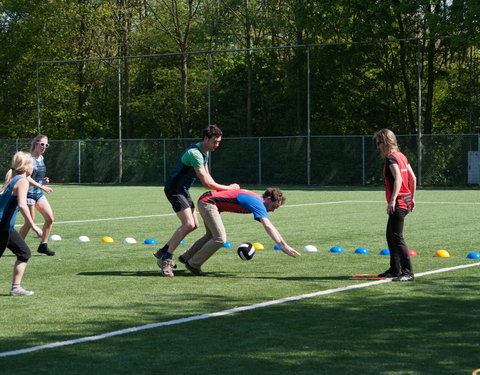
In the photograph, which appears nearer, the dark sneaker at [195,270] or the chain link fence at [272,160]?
the dark sneaker at [195,270]

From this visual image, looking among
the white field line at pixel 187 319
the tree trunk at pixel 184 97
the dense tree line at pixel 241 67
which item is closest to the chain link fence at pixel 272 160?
the dense tree line at pixel 241 67

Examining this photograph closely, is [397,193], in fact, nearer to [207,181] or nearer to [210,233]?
[207,181]

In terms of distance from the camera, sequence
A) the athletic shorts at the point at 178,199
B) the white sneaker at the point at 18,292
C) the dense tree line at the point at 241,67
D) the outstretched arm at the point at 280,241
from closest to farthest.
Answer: the white sneaker at the point at 18,292 → the outstretched arm at the point at 280,241 → the athletic shorts at the point at 178,199 → the dense tree line at the point at 241,67

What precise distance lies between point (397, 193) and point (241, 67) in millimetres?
46867

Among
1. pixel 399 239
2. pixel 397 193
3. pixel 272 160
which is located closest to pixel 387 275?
pixel 399 239

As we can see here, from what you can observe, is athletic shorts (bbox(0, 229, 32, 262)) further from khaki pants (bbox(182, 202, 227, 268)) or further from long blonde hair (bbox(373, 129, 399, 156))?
long blonde hair (bbox(373, 129, 399, 156))

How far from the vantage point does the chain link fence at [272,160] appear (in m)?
39.8

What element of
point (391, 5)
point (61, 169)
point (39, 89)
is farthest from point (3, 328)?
point (39, 89)

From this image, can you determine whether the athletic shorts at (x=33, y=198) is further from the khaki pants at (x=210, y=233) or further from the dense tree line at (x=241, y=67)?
the dense tree line at (x=241, y=67)

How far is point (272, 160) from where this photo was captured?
43.9 m

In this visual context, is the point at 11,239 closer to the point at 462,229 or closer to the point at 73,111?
the point at 462,229

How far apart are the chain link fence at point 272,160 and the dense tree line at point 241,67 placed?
2577 millimetres

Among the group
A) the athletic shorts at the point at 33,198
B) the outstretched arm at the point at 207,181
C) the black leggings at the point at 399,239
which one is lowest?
the black leggings at the point at 399,239

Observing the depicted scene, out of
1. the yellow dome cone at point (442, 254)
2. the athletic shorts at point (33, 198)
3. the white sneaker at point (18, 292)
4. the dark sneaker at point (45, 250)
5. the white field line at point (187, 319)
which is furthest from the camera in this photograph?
the athletic shorts at point (33, 198)
